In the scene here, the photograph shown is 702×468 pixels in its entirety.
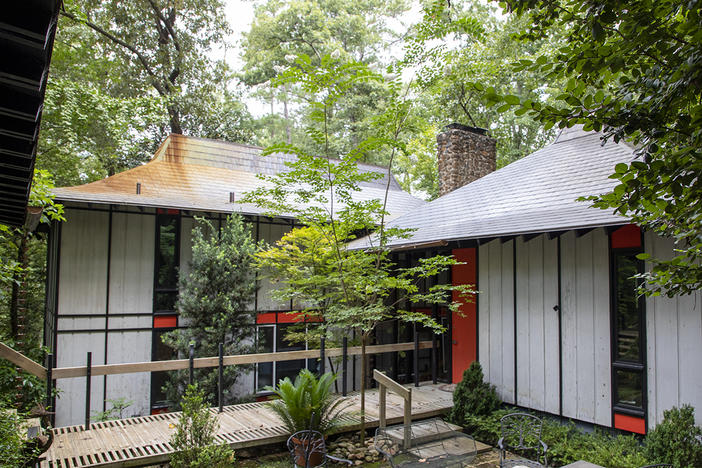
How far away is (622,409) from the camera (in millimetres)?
6188

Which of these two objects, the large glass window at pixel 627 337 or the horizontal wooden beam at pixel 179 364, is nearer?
the large glass window at pixel 627 337

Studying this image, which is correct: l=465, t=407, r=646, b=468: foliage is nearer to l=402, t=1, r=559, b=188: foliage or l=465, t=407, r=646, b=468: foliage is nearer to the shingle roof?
the shingle roof

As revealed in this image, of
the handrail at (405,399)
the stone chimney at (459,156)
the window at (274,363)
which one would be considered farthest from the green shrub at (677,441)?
the stone chimney at (459,156)

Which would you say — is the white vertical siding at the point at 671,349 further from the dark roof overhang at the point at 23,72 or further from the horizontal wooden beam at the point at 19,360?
the horizontal wooden beam at the point at 19,360

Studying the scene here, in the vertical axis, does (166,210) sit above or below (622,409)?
above

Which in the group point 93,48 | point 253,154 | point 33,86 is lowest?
point 33,86

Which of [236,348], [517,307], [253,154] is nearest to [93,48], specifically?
[253,154]

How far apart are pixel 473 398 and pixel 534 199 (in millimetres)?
3366

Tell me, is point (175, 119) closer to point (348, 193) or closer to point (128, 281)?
point (128, 281)

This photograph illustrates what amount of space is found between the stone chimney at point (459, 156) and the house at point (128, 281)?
408 centimetres

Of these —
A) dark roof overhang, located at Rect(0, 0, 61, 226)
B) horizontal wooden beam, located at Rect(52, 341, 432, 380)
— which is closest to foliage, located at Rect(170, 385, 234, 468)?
horizontal wooden beam, located at Rect(52, 341, 432, 380)

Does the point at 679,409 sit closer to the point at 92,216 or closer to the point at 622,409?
the point at 622,409

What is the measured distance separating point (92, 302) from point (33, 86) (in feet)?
29.7

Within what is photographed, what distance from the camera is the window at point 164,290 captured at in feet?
33.1
